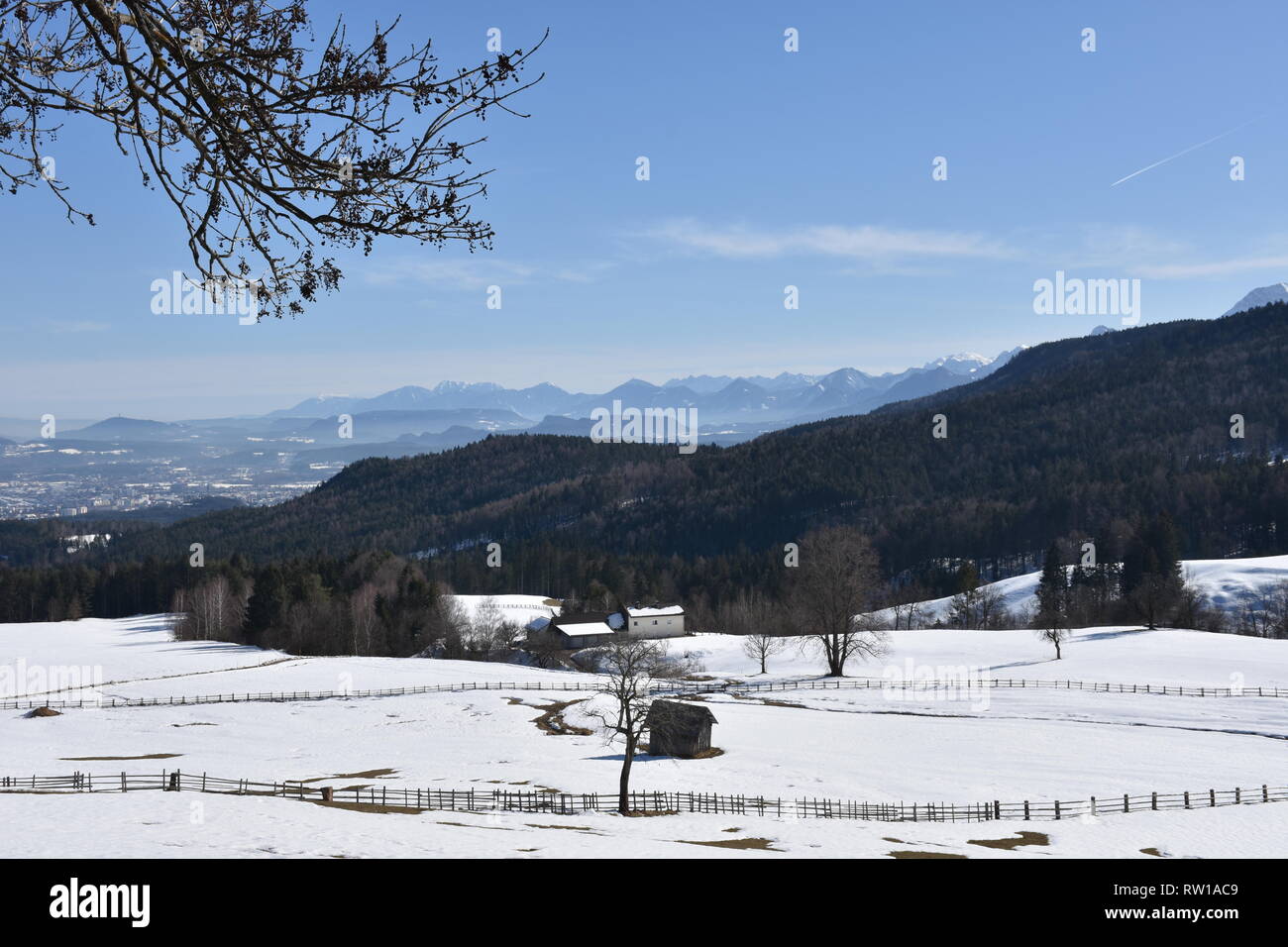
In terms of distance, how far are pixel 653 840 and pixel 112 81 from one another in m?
24.1

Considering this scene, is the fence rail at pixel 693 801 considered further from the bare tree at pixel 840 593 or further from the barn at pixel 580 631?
the barn at pixel 580 631

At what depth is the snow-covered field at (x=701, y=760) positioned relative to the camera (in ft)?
80.3

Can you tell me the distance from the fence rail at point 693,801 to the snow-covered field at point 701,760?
1.41 meters

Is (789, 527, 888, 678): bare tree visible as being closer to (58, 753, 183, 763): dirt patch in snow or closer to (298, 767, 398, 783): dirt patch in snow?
(298, 767, 398, 783): dirt patch in snow

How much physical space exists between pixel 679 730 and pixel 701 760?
6.19ft

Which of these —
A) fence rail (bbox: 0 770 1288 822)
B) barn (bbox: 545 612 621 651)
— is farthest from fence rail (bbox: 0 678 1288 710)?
barn (bbox: 545 612 621 651)

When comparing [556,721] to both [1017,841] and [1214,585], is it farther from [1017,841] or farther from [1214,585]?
[1214,585]

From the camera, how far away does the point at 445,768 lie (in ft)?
136

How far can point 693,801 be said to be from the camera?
3372 centimetres

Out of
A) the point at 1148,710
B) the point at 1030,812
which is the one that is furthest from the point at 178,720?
the point at 1148,710

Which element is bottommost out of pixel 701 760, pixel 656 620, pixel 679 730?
pixel 701 760

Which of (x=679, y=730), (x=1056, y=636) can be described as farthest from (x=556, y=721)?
(x=1056, y=636)

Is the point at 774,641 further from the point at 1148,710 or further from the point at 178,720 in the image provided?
the point at 178,720

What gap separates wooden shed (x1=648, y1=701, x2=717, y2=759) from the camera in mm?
44094
